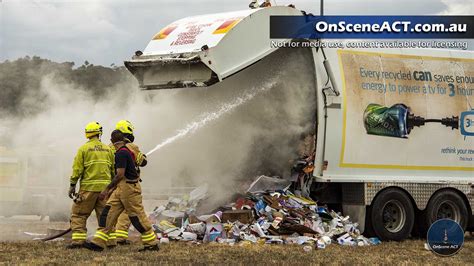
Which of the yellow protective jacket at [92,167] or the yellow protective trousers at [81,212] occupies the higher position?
the yellow protective jacket at [92,167]

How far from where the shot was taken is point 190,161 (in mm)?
13555

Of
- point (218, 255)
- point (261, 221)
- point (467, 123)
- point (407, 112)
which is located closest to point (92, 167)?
point (218, 255)

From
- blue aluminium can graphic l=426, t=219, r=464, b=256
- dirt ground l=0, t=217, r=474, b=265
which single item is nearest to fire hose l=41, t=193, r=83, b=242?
dirt ground l=0, t=217, r=474, b=265

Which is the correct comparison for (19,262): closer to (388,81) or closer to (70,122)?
(70,122)

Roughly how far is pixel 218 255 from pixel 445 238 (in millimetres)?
2789

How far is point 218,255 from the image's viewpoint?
10570 millimetres

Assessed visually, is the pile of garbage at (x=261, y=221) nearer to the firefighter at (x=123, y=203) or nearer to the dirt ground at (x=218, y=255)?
the dirt ground at (x=218, y=255)

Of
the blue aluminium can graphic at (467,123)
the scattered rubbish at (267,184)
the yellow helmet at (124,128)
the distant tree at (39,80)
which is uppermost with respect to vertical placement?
the distant tree at (39,80)

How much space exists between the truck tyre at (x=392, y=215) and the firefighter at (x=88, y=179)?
4.29m

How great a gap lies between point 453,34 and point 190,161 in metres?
4.96

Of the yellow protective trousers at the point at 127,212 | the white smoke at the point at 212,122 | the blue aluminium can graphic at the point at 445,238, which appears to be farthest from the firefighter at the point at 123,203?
the blue aluminium can graphic at the point at 445,238

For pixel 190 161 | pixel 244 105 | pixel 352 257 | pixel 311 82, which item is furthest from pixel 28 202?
pixel 352 257

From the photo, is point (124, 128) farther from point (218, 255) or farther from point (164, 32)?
point (164, 32)

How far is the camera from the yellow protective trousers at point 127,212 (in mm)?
10797
